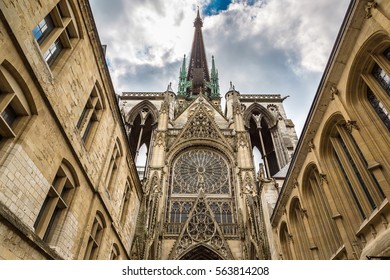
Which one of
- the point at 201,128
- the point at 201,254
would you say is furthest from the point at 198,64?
the point at 201,254

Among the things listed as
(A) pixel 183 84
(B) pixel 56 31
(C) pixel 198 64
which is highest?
(C) pixel 198 64

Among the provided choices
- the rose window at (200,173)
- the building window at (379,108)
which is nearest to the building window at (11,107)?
the building window at (379,108)

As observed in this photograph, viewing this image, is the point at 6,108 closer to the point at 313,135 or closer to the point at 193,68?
the point at 313,135

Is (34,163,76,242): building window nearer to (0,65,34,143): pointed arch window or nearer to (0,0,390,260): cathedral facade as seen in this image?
(0,0,390,260): cathedral facade

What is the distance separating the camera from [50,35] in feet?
19.8

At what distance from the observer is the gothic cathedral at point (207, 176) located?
16.0 meters

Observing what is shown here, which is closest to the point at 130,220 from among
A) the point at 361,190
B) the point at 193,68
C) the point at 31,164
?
the point at 31,164

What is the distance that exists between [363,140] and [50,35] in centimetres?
822

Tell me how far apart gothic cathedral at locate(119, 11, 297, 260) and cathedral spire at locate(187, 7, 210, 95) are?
9846mm

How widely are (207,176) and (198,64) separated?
32.2 m

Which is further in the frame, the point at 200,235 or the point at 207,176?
the point at 207,176

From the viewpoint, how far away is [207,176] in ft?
72.5

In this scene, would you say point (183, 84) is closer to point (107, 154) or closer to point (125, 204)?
point (125, 204)

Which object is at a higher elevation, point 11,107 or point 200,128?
point 200,128
